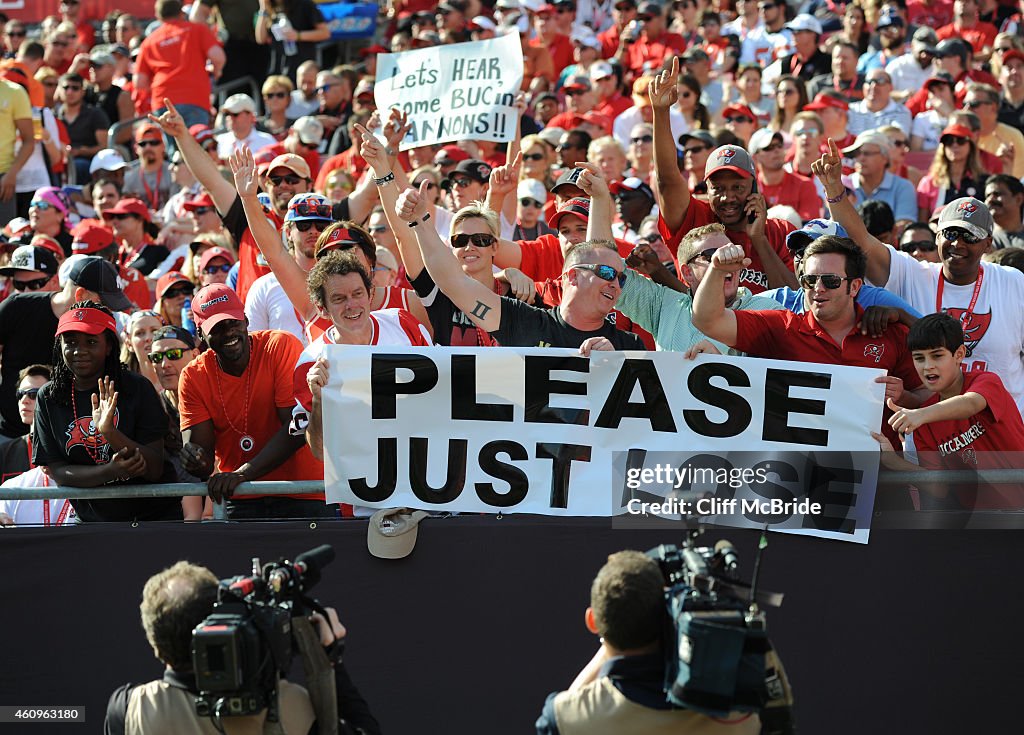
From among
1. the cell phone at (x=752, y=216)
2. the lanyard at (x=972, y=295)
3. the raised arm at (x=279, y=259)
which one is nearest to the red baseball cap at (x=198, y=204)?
the raised arm at (x=279, y=259)

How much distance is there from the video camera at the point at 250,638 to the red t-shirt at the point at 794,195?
650cm

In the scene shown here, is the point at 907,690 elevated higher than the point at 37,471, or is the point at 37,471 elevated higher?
the point at 37,471

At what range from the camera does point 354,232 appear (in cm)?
705

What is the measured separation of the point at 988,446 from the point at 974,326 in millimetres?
1118

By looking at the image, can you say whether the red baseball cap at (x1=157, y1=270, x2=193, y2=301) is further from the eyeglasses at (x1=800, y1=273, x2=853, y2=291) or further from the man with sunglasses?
the eyeglasses at (x1=800, y1=273, x2=853, y2=291)

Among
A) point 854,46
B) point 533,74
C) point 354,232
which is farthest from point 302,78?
point 354,232

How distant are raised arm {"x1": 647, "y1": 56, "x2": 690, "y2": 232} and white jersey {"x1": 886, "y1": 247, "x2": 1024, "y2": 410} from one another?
1197mm

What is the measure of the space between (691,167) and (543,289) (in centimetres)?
372

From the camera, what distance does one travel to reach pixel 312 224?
7.93 metres

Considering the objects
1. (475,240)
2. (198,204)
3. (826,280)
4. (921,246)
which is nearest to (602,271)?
(826,280)

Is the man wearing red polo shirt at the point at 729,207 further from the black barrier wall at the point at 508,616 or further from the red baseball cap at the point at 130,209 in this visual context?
the red baseball cap at the point at 130,209

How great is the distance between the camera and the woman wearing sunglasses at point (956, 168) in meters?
10.5

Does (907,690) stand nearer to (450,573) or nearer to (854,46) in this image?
(450,573)

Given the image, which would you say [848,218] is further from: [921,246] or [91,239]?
[91,239]
